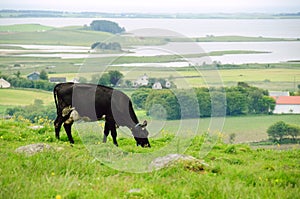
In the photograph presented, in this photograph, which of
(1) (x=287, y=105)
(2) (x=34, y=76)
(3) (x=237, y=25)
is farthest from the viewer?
(3) (x=237, y=25)

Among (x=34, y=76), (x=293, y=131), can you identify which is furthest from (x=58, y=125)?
(x=34, y=76)

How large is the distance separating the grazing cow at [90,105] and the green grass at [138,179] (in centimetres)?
189

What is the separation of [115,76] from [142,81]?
6.19 ft

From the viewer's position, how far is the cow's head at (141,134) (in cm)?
1326

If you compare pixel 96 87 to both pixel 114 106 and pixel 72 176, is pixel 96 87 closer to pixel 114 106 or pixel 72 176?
pixel 114 106

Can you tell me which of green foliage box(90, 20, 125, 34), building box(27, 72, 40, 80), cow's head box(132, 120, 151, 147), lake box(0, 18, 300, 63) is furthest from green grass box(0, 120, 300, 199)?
green foliage box(90, 20, 125, 34)

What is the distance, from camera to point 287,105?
32.6 metres

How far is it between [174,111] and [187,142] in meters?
1.39

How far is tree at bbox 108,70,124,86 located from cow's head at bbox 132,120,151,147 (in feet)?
14.3

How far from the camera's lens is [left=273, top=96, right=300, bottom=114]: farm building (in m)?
30.7

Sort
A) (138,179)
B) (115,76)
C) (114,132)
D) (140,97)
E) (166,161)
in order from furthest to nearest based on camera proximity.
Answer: (115,76) → (140,97) → (114,132) → (166,161) → (138,179)

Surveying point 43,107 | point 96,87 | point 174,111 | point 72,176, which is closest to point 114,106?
point 96,87

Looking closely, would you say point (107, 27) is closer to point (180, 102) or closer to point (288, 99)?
point (288, 99)

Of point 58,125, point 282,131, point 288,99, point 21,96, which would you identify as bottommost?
point 282,131
